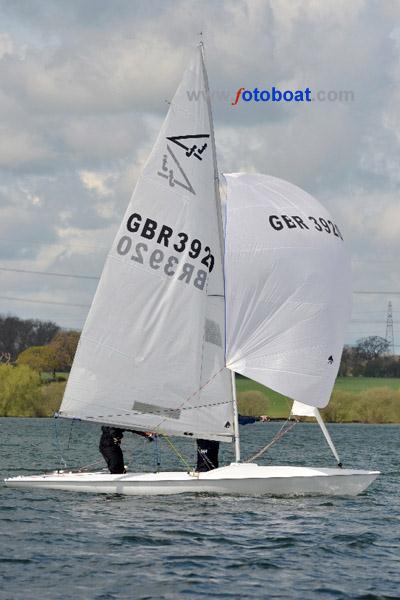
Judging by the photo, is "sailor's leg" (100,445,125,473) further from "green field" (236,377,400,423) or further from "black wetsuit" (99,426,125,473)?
"green field" (236,377,400,423)

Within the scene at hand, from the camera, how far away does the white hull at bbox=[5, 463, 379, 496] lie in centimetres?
2777

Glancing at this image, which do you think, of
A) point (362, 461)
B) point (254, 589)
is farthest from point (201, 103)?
point (362, 461)

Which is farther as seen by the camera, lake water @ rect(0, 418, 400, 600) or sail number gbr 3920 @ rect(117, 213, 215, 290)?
sail number gbr 3920 @ rect(117, 213, 215, 290)

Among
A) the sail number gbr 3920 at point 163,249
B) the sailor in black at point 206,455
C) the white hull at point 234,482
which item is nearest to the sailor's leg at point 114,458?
the white hull at point 234,482

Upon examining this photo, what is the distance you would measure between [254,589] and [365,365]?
470 feet

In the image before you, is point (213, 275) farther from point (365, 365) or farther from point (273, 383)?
point (365, 365)

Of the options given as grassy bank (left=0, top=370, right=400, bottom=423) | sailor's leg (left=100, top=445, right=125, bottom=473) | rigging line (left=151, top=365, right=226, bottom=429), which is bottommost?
sailor's leg (left=100, top=445, right=125, bottom=473)

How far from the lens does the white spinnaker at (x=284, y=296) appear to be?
2811cm

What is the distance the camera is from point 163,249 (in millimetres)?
28672

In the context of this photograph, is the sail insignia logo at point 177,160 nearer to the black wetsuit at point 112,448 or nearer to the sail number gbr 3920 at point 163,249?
the sail number gbr 3920 at point 163,249

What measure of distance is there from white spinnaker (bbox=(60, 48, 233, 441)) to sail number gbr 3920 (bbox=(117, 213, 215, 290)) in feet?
0.08

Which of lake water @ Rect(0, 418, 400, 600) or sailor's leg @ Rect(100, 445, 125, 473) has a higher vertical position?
sailor's leg @ Rect(100, 445, 125, 473)

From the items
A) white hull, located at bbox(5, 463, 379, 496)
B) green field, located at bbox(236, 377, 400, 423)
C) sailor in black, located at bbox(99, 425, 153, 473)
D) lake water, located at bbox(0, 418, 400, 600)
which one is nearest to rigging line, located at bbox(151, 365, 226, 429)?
sailor in black, located at bbox(99, 425, 153, 473)

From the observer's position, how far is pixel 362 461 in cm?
5022
